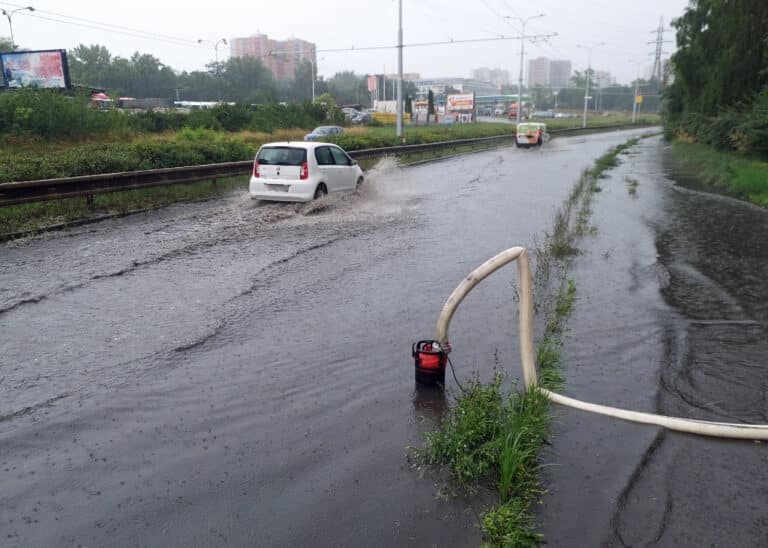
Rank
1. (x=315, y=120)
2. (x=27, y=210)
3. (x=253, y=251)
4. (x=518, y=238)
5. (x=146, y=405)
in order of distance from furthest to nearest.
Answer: (x=315, y=120)
(x=27, y=210)
(x=518, y=238)
(x=253, y=251)
(x=146, y=405)

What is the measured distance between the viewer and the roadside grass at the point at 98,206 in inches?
472

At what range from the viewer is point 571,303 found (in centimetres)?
766

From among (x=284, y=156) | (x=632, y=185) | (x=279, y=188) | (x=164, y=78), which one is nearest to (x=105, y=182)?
(x=279, y=188)

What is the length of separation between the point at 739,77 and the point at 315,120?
2975cm

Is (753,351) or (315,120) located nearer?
(753,351)

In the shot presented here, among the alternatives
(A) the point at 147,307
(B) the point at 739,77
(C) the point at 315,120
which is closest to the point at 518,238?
(A) the point at 147,307

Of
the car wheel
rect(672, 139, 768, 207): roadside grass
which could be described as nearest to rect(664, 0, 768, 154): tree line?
rect(672, 139, 768, 207): roadside grass

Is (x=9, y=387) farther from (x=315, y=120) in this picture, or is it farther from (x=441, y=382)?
(x=315, y=120)

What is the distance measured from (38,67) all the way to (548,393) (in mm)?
39109

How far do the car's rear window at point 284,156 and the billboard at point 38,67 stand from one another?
26.7 m

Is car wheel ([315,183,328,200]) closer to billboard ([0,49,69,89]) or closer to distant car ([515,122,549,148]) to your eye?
billboard ([0,49,69,89])

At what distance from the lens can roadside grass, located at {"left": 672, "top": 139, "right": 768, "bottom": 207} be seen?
17.5 meters

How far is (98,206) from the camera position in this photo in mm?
14086

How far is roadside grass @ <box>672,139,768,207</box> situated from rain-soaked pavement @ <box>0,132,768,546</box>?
715 centimetres
